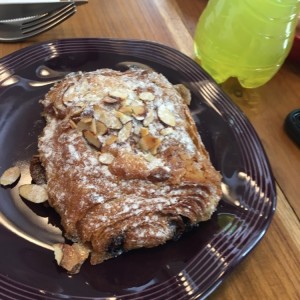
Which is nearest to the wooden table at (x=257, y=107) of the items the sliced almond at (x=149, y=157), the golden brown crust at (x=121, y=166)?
the golden brown crust at (x=121, y=166)

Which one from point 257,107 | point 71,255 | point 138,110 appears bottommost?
point 257,107

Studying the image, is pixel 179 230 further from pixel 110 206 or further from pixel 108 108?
pixel 108 108

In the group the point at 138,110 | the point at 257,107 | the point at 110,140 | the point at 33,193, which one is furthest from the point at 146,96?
the point at 257,107

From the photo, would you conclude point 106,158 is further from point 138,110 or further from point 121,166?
point 138,110

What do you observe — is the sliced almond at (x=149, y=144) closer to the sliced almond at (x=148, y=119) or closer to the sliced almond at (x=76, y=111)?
the sliced almond at (x=148, y=119)

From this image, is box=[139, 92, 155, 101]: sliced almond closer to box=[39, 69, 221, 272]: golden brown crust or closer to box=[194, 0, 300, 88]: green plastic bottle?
box=[39, 69, 221, 272]: golden brown crust

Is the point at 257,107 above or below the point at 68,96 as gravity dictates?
below

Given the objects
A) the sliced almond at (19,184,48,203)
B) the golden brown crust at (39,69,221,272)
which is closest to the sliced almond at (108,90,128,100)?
the golden brown crust at (39,69,221,272)
